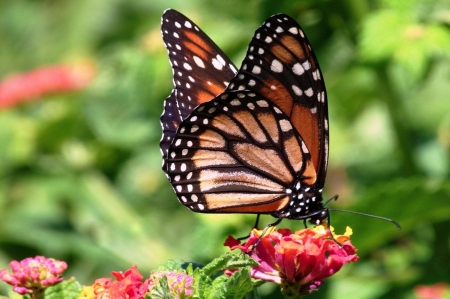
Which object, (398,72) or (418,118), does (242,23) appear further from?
(418,118)

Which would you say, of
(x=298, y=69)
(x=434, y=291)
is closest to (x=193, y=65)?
(x=298, y=69)

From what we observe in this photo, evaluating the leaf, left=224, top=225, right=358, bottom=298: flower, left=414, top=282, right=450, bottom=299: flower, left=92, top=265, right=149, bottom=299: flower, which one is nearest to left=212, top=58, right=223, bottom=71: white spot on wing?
left=224, top=225, right=358, bottom=298: flower

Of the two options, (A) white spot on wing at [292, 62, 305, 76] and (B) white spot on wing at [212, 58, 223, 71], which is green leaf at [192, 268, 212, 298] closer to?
(A) white spot on wing at [292, 62, 305, 76]

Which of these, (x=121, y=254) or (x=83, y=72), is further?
(x=83, y=72)

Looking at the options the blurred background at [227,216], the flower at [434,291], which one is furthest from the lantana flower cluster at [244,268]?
the flower at [434,291]

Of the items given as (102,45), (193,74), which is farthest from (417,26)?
(102,45)

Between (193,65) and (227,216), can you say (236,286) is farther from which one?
(227,216)
